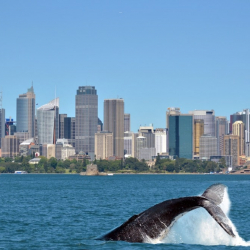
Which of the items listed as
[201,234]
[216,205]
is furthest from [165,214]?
[201,234]

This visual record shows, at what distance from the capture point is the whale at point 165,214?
2392cm

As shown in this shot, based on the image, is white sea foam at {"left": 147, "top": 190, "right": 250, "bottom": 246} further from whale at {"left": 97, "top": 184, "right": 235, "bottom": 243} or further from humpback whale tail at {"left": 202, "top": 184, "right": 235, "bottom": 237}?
humpback whale tail at {"left": 202, "top": 184, "right": 235, "bottom": 237}

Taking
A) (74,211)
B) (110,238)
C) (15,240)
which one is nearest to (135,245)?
(110,238)

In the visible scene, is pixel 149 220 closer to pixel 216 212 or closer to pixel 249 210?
pixel 216 212

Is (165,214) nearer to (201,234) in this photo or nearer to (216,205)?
(216,205)

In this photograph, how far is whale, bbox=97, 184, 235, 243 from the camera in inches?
942

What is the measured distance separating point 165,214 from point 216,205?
185cm

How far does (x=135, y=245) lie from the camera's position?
2594cm

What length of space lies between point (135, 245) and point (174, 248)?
336cm

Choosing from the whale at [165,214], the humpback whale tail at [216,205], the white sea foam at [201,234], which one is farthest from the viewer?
the white sea foam at [201,234]

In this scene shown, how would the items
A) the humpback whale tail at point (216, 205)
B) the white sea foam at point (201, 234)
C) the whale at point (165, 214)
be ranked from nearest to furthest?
the humpback whale tail at point (216, 205) → the whale at point (165, 214) → the white sea foam at point (201, 234)

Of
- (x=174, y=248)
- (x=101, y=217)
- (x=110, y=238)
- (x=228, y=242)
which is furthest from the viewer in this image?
(x=101, y=217)

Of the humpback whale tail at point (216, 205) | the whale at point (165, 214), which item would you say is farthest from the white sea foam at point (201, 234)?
the humpback whale tail at point (216, 205)

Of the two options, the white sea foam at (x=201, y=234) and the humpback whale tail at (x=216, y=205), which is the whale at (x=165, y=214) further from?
the white sea foam at (x=201, y=234)
